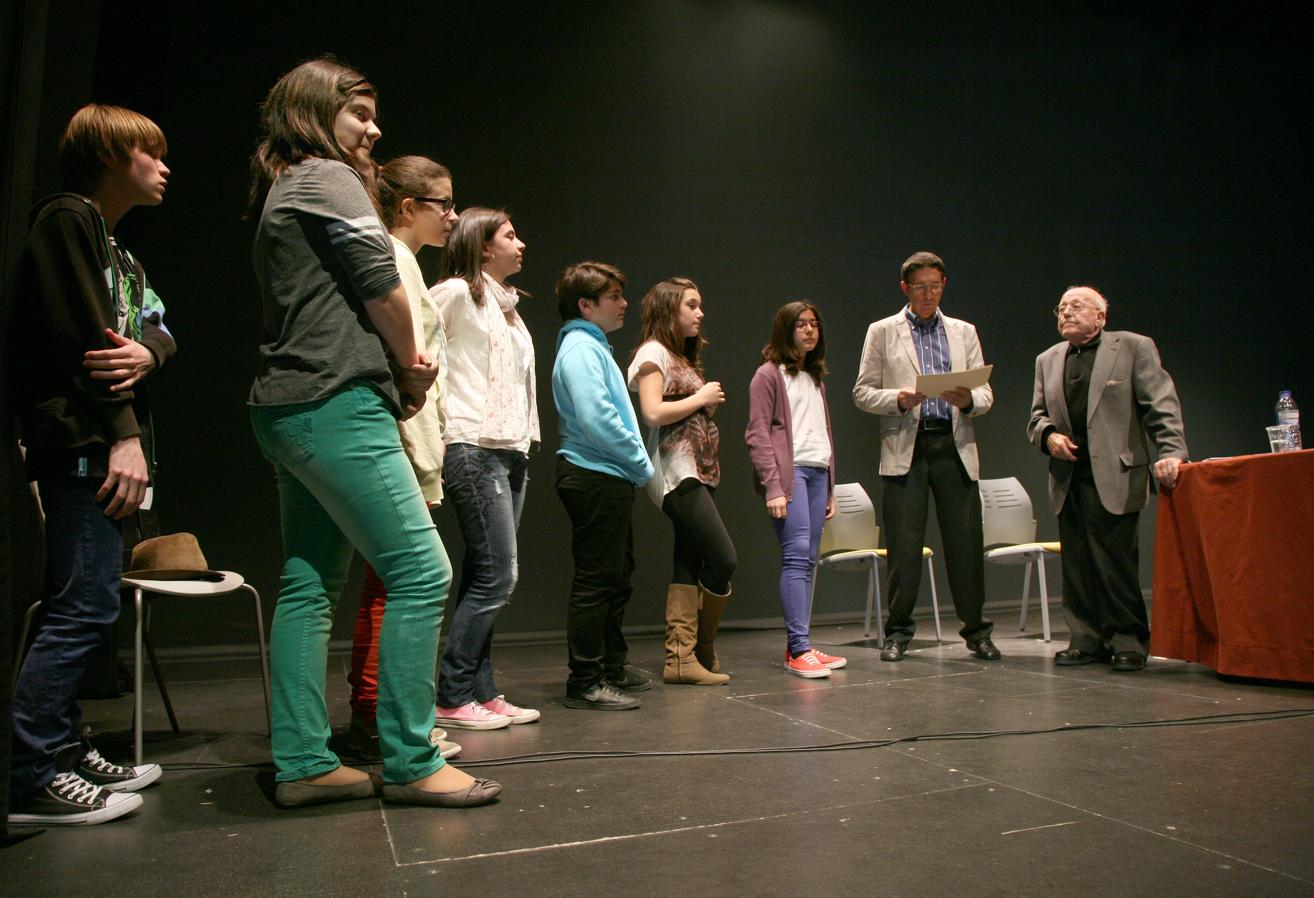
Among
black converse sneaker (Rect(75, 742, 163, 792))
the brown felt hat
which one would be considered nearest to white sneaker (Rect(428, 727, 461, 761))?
black converse sneaker (Rect(75, 742, 163, 792))

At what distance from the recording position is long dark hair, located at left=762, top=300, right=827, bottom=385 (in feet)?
12.9

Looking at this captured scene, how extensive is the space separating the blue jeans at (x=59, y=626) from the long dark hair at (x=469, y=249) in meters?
1.27

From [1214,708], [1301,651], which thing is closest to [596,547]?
[1214,708]

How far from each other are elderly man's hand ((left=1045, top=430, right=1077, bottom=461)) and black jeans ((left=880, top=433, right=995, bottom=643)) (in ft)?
1.23

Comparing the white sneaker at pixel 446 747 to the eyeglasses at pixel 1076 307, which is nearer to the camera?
the white sneaker at pixel 446 747

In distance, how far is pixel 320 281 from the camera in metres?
1.80

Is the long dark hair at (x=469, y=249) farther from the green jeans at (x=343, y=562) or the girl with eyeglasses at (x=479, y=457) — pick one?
the green jeans at (x=343, y=562)

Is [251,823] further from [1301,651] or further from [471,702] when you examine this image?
[1301,651]

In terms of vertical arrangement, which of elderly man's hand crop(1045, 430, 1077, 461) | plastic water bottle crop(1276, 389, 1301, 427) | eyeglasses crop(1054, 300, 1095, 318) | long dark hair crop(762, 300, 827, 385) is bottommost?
elderly man's hand crop(1045, 430, 1077, 461)

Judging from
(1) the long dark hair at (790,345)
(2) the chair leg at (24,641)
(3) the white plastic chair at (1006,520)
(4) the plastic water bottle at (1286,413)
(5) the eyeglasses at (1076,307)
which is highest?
(5) the eyeglasses at (1076,307)

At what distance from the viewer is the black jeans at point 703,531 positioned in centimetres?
336

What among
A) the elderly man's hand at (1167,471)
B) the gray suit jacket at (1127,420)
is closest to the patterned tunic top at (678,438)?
the gray suit jacket at (1127,420)

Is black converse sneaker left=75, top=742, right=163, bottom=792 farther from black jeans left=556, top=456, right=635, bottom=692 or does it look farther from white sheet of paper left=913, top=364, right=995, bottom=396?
white sheet of paper left=913, top=364, right=995, bottom=396

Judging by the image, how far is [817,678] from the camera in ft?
11.7
